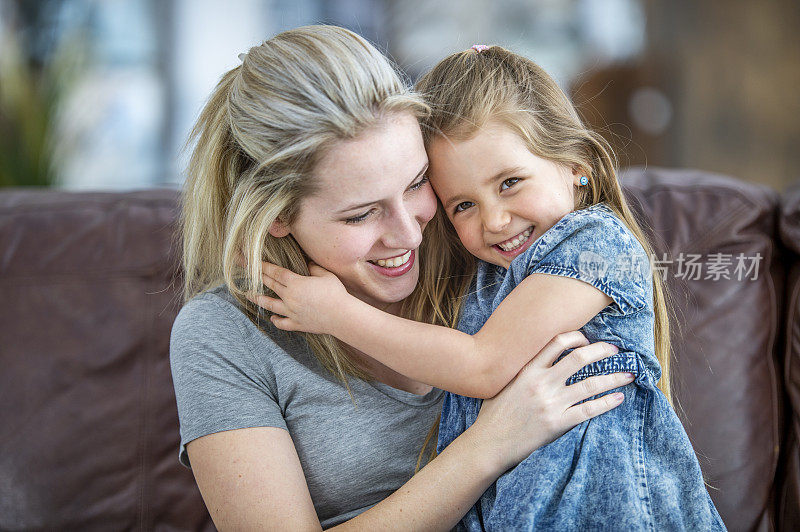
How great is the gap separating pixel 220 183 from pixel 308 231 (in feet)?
0.65

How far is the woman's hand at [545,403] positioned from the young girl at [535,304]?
0.07ft

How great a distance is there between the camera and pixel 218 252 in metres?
Result: 1.31

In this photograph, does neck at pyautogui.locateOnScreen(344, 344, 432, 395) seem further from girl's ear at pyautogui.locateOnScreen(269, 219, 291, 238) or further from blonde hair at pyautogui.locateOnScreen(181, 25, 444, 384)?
girl's ear at pyautogui.locateOnScreen(269, 219, 291, 238)

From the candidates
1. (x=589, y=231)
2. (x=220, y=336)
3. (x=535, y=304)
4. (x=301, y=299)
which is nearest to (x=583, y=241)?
(x=589, y=231)

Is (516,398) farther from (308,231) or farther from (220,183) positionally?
(220,183)

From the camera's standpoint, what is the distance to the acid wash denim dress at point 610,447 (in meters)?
1.09

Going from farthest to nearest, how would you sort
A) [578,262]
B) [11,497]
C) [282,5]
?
[282,5]
[11,497]
[578,262]

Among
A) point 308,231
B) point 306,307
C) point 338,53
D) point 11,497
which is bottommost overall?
point 11,497

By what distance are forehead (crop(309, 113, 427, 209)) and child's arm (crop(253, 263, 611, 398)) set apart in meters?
0.18

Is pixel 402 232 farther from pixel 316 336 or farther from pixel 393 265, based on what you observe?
pixel 316 336

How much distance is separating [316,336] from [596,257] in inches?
20.4

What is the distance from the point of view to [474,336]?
3.78ft

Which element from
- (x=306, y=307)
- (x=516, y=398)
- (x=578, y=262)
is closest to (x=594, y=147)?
(x=578, y=262)

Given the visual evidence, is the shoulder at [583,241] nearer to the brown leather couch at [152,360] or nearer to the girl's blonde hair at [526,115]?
the girl's blonde hair at [526,115]
